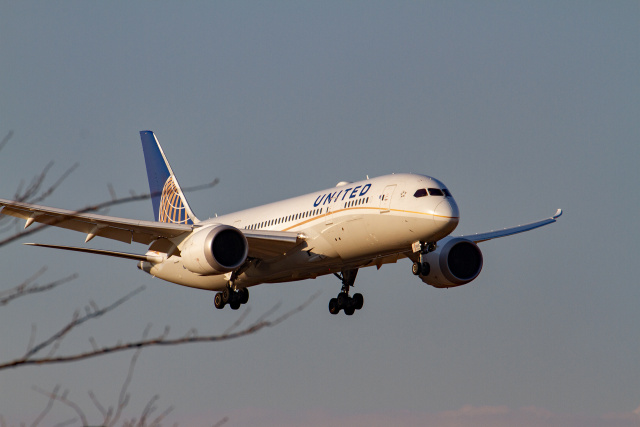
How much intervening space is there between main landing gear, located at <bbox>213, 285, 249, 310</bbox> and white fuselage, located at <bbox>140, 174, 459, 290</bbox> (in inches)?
20.5

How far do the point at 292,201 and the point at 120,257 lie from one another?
813cm

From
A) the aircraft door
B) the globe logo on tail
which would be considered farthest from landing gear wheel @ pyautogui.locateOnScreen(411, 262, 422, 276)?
the globe logo on tail

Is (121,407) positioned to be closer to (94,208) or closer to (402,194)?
(94,208)

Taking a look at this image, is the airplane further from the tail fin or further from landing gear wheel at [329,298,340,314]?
the tail fin

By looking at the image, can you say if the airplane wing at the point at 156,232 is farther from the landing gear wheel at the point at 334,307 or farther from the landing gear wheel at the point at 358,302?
the landing gear wheel at the point at 358,302

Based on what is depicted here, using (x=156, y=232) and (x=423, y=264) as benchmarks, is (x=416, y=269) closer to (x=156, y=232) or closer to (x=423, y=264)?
(x=423, y=264)

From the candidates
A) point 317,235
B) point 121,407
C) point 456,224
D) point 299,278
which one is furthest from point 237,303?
point 121,407

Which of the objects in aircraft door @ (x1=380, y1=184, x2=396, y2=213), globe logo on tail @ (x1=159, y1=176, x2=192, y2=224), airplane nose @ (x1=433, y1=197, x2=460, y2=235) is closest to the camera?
airplane nose @ (x1=433, y1=197, x2=460, y2=235)

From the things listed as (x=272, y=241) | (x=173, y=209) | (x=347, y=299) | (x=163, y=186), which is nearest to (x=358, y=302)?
(x=347, y=299)

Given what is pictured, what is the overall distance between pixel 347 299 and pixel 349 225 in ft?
25.0

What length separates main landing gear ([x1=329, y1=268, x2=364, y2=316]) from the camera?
1587 inches

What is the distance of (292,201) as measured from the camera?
3800 cm

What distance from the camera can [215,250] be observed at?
3431 centimetres

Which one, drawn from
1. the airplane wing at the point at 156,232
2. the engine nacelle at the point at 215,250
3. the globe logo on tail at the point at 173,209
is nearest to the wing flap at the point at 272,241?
the airplane wing at the point at 156,232
